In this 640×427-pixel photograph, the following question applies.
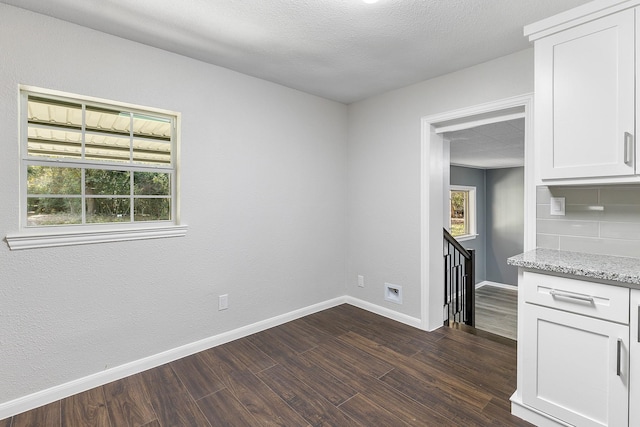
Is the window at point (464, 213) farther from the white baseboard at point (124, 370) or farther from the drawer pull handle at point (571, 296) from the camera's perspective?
the drawer pull handle at point (571, 296)

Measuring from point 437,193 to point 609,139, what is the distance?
1438 millimetres

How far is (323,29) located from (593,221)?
6.98 feet

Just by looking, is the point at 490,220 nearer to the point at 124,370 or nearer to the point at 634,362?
the point at 634,362

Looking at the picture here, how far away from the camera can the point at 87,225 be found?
2.13m

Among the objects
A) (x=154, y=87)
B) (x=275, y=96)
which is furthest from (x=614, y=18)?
(x=154, y=87)

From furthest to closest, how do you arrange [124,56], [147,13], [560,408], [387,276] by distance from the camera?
[387,276]
[124,56]
[147,13]
[560,408]

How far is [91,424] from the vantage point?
176cm

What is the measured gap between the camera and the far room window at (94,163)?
1970 mm

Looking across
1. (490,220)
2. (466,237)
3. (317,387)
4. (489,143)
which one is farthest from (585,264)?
(490,220)

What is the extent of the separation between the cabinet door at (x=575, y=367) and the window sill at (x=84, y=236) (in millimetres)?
2443

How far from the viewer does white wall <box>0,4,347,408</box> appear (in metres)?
1.86

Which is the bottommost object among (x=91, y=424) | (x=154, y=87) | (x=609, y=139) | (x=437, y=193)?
(x=91, y=424)

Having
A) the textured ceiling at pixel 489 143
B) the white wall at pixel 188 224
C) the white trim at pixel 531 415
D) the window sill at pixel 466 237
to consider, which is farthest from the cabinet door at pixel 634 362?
the window sill at pixel 466 237

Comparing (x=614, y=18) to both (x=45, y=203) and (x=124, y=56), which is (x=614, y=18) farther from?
(x=45, y=203)
